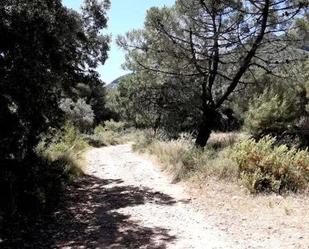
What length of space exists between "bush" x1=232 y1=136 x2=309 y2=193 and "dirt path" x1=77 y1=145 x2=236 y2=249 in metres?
1.53

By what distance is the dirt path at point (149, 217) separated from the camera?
730cm

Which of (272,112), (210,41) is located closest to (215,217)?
(210,41)

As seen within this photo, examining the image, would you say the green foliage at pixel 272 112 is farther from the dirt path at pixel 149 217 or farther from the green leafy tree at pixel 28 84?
the green leafy tree at pixel 28 84

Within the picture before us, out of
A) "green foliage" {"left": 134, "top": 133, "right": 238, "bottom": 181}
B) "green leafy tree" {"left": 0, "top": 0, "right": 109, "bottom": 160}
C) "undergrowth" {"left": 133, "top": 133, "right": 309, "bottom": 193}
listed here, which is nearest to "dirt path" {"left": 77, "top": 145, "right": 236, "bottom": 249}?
"green foliage" {"left": 134, "top": 133, "right": 238, "bottom": 181}

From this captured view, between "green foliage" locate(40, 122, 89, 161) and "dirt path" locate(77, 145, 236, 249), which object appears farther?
"green foliage" locate(40, 122, 89, 161)

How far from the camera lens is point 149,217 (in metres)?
8.97

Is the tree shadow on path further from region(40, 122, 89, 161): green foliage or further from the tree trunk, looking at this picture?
the tree trunk

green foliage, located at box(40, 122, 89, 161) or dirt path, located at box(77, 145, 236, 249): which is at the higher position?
green foliage, located at box(40, 122, 89, 161)

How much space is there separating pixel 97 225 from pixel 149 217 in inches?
42.1

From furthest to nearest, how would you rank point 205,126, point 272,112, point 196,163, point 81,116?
point 81,116 < point 272,112 < point 205,126 < point 196,163

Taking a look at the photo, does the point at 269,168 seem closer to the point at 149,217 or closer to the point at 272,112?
the point at 149,217

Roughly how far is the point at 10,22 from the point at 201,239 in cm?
530

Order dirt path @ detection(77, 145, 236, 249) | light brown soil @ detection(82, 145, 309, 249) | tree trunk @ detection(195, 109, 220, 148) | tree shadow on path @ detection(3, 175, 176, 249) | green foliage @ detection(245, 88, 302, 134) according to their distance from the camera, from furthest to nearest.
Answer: green foliage @ detection(245, 88, 302, 134), tree trunk @ detection(195, 109, 220, 148), tree shadow on path @ detection(3, 175, 176, 249), dirt path @ detection(77, 145, 236, 249), light brown soil @ detection(82, 145, 309, 249)

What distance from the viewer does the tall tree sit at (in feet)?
46.2
